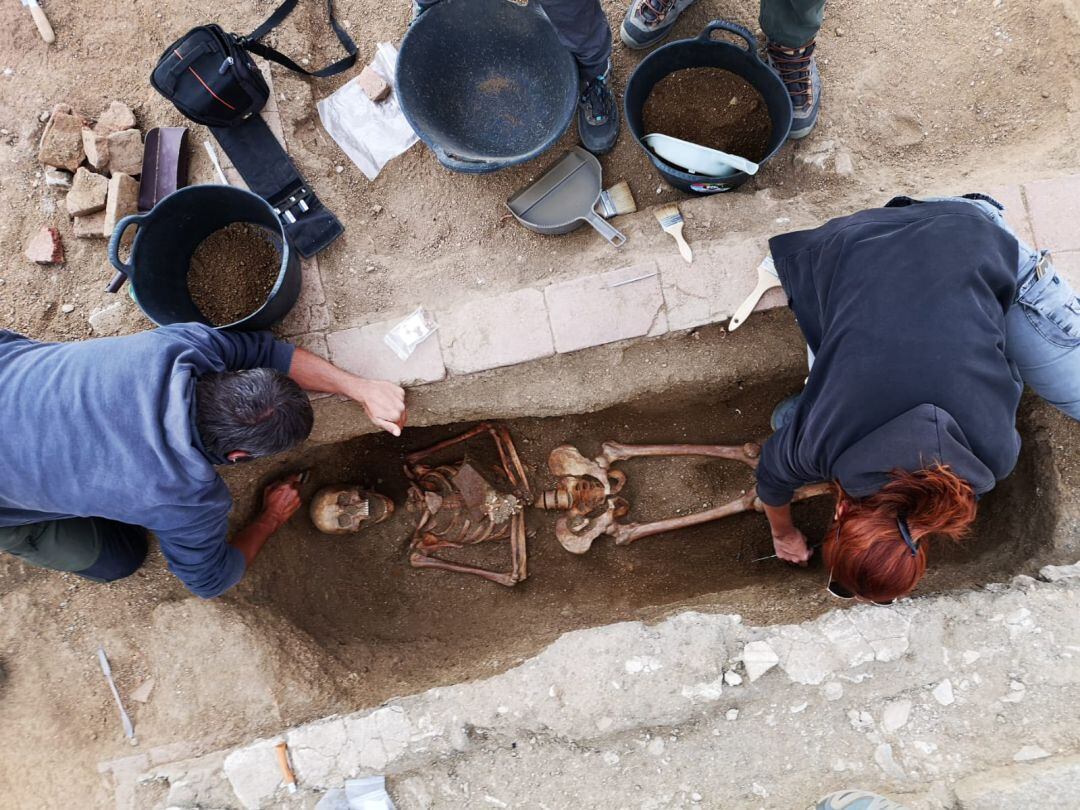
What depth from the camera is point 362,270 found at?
3.10m

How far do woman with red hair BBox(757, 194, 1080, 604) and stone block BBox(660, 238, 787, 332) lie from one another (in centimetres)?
66

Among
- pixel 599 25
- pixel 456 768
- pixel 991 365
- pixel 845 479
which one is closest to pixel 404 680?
pixel 456 768

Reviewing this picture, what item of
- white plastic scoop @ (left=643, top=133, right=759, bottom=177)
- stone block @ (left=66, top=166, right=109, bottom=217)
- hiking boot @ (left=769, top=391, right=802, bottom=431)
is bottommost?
hiking boot @ (left=769, top=391, right=802, bottom=431)

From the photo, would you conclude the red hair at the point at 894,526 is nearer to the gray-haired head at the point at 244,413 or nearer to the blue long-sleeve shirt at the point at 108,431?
the gray-haired head at the point at 244,413

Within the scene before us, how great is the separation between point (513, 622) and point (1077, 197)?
322cm

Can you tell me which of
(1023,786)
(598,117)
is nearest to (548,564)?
(1023,786)

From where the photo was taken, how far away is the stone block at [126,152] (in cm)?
309

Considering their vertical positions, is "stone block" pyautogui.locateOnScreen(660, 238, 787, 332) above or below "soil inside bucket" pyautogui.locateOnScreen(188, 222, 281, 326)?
below

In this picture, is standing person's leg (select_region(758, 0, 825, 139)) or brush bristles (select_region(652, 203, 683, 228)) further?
brush bristles (select_region(652, 203, 683, 228))

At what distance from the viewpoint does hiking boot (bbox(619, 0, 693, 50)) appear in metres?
3.07

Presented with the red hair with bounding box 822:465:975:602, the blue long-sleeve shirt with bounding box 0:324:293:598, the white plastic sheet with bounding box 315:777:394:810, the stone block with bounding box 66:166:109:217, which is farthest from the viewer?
the stone block with bounding box 66:166:109:217

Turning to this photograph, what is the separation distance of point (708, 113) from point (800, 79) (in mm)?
441

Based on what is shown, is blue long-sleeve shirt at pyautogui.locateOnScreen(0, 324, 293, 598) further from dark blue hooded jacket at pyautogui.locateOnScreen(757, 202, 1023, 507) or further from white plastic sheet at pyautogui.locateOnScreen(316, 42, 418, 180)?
dark blue hooded jacket at pyautogui.locateOnScreen(757, 202, 1023, 507)

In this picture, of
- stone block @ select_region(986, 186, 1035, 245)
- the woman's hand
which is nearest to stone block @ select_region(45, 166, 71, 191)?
the woman's hand
